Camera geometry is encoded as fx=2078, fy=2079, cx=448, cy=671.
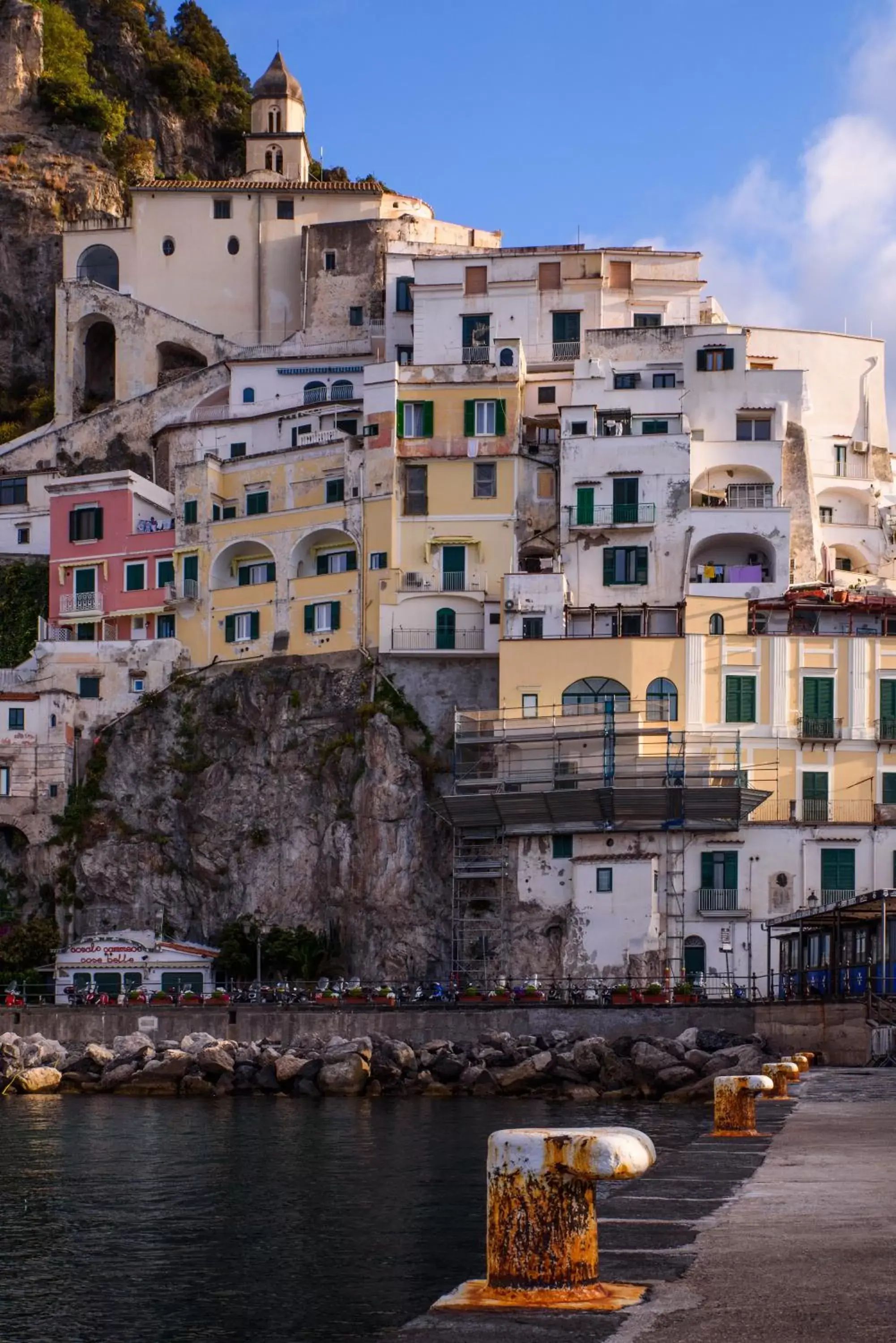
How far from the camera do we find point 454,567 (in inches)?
2712

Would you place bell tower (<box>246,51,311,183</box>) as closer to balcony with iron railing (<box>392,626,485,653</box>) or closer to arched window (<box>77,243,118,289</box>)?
arched window (<box>77,243,118,289</box>)

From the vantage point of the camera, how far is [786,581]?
66625 mm

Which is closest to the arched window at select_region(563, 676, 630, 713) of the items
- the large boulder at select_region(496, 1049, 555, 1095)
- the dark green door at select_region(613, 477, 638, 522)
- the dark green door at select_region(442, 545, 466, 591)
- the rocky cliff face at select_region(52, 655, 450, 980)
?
the rocky cliff face at select_region(52, 655, 450, 980)

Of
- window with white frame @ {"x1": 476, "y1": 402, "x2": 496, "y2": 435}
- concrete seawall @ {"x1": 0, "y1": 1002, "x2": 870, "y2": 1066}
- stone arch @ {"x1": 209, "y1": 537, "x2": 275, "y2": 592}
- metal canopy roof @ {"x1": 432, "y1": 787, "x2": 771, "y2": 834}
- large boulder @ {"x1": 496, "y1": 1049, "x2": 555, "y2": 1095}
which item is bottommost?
large boulder @ {"x1": 496, "y1": 1049, "x2": 555, "y2": 1095}

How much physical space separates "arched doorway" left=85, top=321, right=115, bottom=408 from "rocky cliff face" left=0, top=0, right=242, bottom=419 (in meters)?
3.83

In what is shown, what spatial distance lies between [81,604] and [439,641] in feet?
48.4

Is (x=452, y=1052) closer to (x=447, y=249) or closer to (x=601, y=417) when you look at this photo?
(x=601, y=417)

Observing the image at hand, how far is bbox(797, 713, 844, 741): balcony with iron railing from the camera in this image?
2462 inches

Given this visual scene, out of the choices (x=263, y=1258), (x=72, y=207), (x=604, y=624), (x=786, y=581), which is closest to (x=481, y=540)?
(x=604, y=624)

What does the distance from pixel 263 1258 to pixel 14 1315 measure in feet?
12.6

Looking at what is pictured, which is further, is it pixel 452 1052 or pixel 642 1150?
pixel 452 1052

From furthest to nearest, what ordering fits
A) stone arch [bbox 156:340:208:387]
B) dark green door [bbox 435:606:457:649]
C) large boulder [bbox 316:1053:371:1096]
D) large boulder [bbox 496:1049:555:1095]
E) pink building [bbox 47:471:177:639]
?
stone arch [bbox 156:340:208:387]
pink building [bbox 47:471:177:639]
dark green door [bbox 435:606:457:649]
large boulder [bbox 316:1053:371:1096]
large boulder [bbox 496:1049:555:1095]

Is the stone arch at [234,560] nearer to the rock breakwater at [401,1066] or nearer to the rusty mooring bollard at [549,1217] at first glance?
the rock breakwater at [401,1066]

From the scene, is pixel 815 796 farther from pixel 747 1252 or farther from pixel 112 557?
pixel 747 1252
